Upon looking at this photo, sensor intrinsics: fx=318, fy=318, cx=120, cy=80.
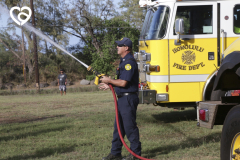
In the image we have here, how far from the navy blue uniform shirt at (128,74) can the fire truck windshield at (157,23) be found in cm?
283

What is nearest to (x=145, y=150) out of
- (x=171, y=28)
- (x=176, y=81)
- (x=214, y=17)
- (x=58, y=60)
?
(x=176, y=81)

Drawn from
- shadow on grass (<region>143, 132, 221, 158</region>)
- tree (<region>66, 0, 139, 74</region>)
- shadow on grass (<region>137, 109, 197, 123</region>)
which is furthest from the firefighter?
tree (<region>66, 0, 139, 74</region>)

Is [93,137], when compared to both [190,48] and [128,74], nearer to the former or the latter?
[128,74]

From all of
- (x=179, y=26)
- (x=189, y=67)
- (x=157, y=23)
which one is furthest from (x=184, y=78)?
(x=157, y=23)

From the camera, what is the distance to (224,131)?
362 centimetres

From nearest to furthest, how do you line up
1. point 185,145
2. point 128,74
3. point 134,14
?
point 128,74, point 185,145, point 134,14

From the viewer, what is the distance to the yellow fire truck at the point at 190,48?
7441 millimetres

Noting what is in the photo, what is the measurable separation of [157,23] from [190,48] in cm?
104

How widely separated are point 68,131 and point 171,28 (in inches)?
137

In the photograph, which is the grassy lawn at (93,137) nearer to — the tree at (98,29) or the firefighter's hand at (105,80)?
the firefighter's hand at (105,80)

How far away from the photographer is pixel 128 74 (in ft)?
15.8

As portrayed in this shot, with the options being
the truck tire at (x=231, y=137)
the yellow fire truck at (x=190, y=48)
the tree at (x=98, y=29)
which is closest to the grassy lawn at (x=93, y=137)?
the yellow fire truck at (x=190, y=48)

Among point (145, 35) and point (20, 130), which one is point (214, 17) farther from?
point (20, 130)

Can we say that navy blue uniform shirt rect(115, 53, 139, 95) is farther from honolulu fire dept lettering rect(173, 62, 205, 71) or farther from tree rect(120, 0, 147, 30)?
tree rect(120, 0, 147, 30)
